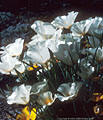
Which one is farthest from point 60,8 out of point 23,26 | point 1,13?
point 1,13

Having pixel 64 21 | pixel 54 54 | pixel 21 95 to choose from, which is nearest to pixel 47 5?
pixel 64 21

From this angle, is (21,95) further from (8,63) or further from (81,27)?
(81,27)

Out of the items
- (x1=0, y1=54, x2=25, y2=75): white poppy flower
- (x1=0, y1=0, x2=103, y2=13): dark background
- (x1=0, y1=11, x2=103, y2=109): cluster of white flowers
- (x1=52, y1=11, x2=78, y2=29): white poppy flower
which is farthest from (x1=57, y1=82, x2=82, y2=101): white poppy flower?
(x1=0, y1=0, x2=103, y2=13): dark background

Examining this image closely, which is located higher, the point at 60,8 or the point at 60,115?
the point at 60,8

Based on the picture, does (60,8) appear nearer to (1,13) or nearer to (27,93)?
(1,13)

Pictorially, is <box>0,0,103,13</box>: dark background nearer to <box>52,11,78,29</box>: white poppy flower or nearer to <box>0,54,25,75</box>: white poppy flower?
<box>52,11,78,29</box>: white poppy flower
